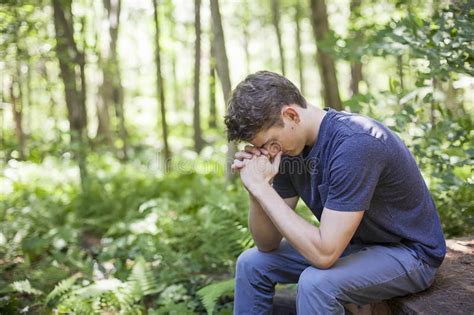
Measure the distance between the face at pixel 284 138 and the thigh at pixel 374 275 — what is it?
0.64 metres

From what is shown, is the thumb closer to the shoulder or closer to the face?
the face

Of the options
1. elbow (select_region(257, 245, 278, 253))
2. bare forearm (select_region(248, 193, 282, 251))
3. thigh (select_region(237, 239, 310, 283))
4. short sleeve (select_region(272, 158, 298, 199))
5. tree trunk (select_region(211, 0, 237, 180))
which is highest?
tree trunk (select_region(211, 0, 237, 180))

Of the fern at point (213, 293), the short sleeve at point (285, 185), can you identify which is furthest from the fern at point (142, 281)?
the short sleeve at point (285, 185)

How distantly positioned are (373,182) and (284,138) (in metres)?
0.53

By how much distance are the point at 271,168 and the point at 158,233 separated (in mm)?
3416

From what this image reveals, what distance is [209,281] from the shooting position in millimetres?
4699

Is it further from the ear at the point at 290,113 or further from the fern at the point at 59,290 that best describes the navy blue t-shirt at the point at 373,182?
the fern at the point at 59,290

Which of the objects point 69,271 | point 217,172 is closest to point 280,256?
point 69,271

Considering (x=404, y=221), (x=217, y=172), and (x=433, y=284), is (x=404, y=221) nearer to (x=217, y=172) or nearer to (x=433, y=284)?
(x=433, y=284)

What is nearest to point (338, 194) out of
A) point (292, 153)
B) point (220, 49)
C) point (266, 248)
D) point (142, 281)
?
point (292, 153)

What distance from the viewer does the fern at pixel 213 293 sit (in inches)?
147

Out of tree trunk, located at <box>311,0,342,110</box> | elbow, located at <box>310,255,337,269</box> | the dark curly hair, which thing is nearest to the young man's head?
the dark curly hair

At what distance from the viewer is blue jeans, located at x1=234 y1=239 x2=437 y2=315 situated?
2471 mm

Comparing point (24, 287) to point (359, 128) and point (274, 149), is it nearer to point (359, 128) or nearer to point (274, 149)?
point (274, 149)
